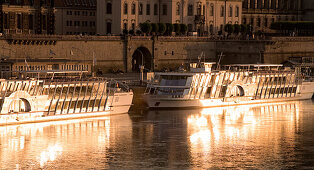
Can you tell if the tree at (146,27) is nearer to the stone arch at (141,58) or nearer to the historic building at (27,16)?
the stone arch at (141,58)

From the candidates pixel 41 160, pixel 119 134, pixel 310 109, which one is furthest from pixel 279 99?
pixel 41 160

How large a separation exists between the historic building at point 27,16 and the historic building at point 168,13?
728cm

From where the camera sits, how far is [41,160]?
46.8m

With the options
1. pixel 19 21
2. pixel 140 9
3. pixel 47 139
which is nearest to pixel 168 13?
pixel 140 9

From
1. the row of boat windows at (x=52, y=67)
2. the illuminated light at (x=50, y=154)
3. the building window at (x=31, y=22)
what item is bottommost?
the illuminated light at (x=50, y=154)

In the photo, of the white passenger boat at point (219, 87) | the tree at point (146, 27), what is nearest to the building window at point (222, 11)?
the tree at point (146, 27)

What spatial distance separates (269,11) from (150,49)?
40.4 metres

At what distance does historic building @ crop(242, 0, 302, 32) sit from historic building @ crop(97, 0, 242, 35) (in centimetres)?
997

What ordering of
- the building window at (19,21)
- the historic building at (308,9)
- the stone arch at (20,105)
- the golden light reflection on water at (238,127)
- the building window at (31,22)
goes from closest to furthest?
1. the golden light reflection on water at (238,127)
2. the stone arch at (20,105)
3. the building window at (19,21)
4. the building window at (31,22)
5. the historic building at (308,9)

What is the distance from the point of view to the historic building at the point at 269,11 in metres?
140

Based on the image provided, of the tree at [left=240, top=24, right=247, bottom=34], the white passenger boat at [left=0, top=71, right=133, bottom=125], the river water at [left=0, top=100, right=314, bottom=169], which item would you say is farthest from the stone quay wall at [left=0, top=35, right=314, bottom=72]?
the white passenger boat at [left=0, top=71, right=133, bottom=125]

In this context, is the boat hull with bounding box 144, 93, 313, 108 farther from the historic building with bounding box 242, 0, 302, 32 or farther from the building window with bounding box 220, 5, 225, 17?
the historic building with bounding box 242, 0, 302, 32

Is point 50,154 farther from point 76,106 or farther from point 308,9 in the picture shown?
point 308,9

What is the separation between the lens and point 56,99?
5953 centimetres
